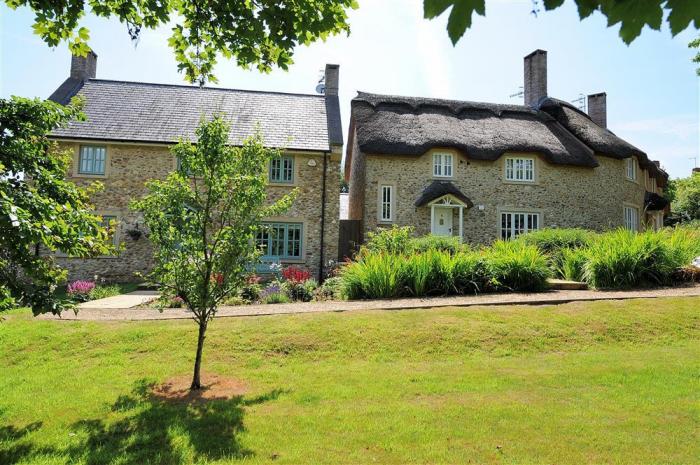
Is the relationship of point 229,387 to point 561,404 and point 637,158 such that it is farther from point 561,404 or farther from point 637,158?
point 637,158

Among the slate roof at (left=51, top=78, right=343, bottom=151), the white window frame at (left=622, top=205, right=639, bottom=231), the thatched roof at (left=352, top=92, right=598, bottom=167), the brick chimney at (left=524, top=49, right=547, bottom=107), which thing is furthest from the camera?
the brick chimney at (left=524, top=49, right=547, bottom=107)

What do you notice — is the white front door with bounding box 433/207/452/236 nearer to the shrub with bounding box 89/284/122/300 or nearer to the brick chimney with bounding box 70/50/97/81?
the shrub with bounding box 89/284/122/300

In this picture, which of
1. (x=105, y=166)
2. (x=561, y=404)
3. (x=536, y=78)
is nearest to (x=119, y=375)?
(x=561, y=404)

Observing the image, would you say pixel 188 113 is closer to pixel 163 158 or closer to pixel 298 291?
Answer: pixel 163 158

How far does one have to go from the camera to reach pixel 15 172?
13.2 feet

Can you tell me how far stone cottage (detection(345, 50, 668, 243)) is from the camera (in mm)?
18359

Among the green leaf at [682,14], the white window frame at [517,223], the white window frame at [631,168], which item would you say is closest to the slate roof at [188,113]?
the white window frame at [517,223]

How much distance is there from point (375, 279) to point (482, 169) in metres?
11.2

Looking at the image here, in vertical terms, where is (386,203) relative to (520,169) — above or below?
below

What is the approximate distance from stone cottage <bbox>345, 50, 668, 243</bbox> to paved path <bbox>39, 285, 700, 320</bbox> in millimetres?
8575

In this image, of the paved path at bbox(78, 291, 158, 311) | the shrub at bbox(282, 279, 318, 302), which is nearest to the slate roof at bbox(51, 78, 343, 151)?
the paved path at bbox(78, 291, 158, 311)

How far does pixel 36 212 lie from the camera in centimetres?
349

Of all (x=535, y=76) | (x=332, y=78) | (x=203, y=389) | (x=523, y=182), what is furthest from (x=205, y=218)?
(x=535, y=76)

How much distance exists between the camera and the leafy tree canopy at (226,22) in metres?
4.45
